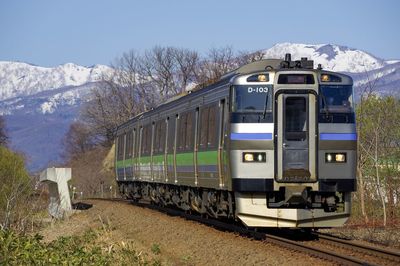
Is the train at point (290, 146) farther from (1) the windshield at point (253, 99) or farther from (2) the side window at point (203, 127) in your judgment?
(2) the side window at point (203, 127)

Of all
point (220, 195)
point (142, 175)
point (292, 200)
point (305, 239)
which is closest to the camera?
point (292, 200)

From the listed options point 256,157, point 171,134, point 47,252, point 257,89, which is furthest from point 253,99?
point 171,134

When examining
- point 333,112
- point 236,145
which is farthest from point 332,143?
point 236,145

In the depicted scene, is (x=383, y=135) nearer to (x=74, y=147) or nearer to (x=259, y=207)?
(x=259, y=207)

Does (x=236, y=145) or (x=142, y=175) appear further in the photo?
(x=142, y=175)

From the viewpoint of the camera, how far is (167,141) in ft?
86.3

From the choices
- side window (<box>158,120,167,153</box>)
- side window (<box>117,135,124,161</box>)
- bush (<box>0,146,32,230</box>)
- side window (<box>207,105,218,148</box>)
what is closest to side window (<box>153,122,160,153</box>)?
side window (<box>158,120,167,153</box>)

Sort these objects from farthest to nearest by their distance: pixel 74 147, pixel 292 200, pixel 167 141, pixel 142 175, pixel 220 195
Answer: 1. pixel 74 147
2. pixel 142 175
3. pixel 167 141
4. pixel 220 195
5. pixel 292 200

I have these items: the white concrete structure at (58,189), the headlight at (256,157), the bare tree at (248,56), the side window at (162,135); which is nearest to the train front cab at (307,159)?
the headlight at (256,157)

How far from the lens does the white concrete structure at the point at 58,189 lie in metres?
38.0

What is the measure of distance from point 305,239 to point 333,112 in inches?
111

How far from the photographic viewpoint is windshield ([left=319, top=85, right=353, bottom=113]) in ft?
57.4

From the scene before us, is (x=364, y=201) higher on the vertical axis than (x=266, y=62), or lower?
lower

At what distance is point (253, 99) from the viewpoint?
695 inches
